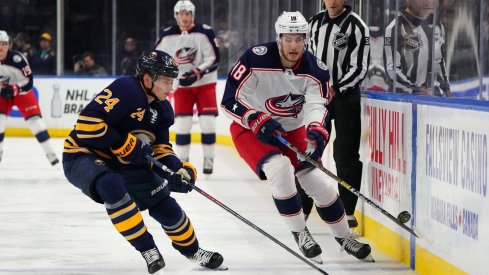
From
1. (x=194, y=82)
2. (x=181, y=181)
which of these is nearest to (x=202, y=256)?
(x=181, y=181)

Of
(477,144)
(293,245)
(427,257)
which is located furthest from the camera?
(293,245)

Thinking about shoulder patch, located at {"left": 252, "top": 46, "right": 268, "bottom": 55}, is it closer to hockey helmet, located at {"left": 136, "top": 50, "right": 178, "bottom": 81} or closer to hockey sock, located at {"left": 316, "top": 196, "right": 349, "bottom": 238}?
hockey helmet, located at {"left": 136, "top": 50, "right": 178, "bottom": 81}

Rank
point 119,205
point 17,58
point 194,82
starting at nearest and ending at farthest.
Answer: point 119,205 < point 194,82 < point 17,58

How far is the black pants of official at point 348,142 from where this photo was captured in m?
5.37

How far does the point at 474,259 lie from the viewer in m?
3.83

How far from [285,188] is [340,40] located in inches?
43.5

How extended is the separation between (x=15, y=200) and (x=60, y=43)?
6767mm

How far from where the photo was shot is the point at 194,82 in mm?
8242

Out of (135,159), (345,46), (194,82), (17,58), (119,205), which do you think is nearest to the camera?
(119,205)

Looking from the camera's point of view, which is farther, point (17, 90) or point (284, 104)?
point (17, 90)

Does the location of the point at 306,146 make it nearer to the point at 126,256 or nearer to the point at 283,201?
the point at 283,201

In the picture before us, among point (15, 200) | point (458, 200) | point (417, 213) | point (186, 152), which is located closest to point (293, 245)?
point (417, 213)

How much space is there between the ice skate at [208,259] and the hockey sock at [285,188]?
40 centimetres

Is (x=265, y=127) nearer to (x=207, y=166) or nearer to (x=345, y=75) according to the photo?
(x=345, y=75)
